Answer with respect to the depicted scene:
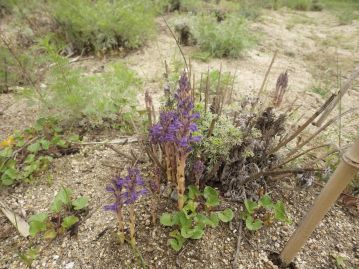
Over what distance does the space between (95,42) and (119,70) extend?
5.77 feet

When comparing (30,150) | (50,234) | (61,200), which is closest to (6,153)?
(30,150)

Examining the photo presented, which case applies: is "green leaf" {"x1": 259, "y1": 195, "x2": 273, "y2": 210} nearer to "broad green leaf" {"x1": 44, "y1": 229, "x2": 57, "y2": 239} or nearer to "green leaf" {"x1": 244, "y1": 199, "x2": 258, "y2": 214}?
"green leaf" {"x1": 244, "y1": 199, "x2": 258, "y2": 214}

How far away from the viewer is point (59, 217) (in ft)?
6.24

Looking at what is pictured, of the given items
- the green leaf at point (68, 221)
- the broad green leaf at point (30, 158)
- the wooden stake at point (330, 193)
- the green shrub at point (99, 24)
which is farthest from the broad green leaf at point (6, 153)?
the green shrub at point (99, 24)

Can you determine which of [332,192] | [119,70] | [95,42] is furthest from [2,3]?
[332,192]

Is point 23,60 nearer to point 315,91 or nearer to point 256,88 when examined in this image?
point 256,88

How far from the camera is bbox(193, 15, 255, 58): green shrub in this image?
448 centimetres

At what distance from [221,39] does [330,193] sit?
351 centimetres

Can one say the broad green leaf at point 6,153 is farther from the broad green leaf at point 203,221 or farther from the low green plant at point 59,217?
the broad green leaf at point 203,221

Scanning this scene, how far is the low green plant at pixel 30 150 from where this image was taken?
2.25 meters

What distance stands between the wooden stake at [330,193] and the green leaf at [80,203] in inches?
49.1

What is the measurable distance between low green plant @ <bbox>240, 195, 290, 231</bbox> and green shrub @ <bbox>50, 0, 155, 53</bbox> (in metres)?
3.13

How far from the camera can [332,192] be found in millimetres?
1340

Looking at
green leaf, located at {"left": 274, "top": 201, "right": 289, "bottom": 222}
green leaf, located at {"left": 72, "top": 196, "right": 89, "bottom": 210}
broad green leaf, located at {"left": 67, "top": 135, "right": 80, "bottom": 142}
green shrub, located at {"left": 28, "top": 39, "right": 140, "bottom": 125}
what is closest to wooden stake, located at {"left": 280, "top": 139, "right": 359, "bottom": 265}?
green leaf, located at {"left": 274, "top": 201, "right": 289, "bottom": 222}
